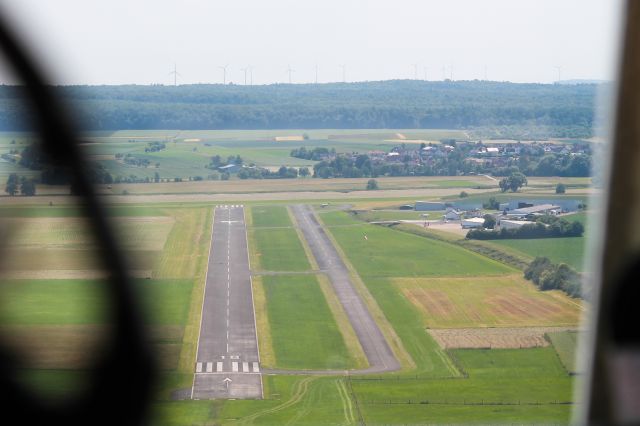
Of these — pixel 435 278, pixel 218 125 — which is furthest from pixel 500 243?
pixel 218 125

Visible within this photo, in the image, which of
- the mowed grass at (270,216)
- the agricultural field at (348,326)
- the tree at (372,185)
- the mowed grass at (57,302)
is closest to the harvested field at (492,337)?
the agricultural field at (348,326)

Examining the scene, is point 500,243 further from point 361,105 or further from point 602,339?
point 361,105

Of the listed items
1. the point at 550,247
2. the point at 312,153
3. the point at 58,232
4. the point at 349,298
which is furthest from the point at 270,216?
the point at 58,232

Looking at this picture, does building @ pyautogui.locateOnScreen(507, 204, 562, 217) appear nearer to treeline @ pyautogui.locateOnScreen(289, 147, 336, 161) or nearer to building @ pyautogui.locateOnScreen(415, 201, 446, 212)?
building @ pyautogui.locateOnScreen(415, 201, 446, 212)

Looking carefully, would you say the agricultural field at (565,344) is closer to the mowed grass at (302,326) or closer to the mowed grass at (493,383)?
the mowed grass at (493,383)

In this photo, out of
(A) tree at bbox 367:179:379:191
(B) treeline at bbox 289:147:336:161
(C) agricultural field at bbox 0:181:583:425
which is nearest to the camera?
(C) agricultural field at bbox 0:181:583:425

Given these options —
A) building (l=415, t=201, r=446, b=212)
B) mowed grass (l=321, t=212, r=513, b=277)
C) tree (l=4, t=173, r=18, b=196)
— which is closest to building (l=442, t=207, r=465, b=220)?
building (l=415, t=201, r=446, b=212)
